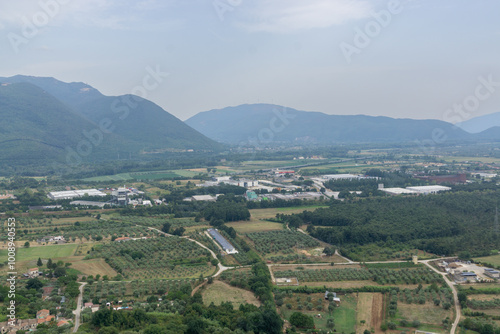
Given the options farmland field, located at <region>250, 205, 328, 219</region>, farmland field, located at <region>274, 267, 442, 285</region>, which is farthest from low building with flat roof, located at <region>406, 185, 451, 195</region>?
farmland field, located at <region>274, 267, 442, 285</region>

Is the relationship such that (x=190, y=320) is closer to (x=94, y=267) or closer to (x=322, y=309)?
(x=322, y=309)

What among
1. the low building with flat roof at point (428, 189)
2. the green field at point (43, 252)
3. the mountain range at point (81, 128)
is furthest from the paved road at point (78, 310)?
the mountain range at point (81, 128)

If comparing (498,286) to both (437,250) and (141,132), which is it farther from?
(141,132)

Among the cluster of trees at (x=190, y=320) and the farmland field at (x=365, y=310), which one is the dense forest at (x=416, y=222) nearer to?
the farmland field at (x=365, y=310)

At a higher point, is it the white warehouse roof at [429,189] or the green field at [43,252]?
the white warehouse roof at [429,189]

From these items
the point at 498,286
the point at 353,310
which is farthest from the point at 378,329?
the point at 498,286

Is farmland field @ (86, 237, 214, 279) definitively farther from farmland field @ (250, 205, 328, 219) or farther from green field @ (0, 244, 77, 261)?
farmland field @ (250, 205, 328, 219)
